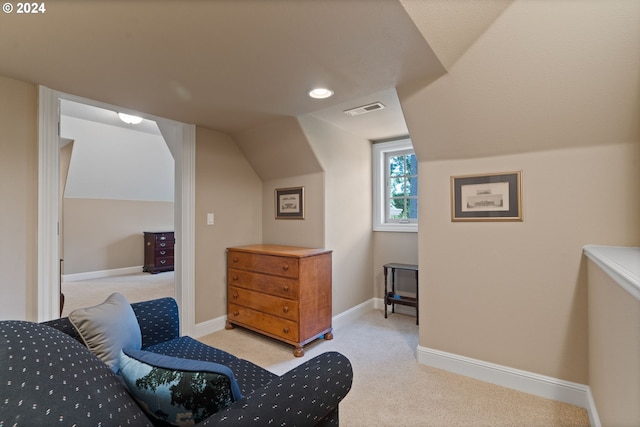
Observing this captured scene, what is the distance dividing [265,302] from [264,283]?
183 millimetres

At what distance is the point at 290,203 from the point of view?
11.2ft

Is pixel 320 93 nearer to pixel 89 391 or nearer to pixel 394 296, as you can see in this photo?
pixel 89 391

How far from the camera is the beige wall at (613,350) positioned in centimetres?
111

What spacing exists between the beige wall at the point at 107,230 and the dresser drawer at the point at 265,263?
428 centimetres

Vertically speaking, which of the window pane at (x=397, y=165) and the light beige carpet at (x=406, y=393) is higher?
the window pane at (x=397, y=165)

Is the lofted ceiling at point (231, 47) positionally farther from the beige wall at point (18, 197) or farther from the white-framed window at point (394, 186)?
the white-framed window at point (394, 186)

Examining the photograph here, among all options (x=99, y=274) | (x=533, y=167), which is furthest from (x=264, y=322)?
(x=99, y=274)

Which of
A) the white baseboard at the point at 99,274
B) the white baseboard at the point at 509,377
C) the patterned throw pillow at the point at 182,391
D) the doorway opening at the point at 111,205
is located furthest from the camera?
the white baseboard at the point at 99,274

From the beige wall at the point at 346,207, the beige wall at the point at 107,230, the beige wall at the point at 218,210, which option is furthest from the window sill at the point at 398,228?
the beige wall at the point at 107,230

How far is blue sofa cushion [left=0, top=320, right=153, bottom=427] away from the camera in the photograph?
671 mm

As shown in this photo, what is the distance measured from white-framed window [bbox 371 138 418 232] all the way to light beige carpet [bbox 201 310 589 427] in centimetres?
146

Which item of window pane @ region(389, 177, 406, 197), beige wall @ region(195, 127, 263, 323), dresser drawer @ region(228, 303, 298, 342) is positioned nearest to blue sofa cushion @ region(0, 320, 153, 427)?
dresser drawer @ region(228, 303, 298, 342)

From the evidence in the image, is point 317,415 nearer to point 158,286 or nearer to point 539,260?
point 539,260

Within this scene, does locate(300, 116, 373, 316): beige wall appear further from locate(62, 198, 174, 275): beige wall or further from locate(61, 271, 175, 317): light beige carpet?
locate(62, 198, 174, 275): beige wall
